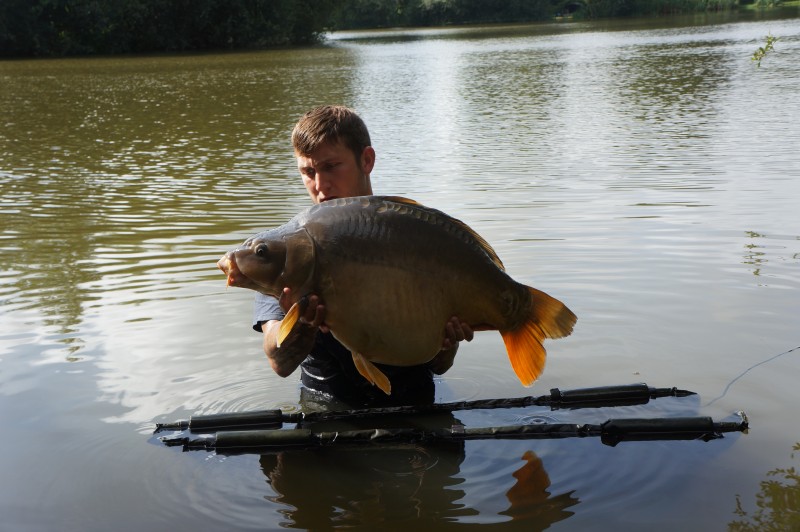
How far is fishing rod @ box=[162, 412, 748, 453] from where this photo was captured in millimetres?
3582

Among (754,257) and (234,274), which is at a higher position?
(234,274)

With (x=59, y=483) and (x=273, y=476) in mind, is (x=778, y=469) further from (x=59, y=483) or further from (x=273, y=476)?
(x=59, y=483)

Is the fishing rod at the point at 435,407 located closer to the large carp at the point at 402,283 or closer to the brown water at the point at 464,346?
the brown water at the point at 464,346

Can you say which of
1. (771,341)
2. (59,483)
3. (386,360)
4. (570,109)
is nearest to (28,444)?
(59,483)

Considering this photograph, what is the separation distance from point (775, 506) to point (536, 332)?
989mm

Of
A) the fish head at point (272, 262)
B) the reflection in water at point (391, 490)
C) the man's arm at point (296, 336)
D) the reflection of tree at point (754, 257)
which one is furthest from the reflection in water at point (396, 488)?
the reflection of tree at point (754, 257)

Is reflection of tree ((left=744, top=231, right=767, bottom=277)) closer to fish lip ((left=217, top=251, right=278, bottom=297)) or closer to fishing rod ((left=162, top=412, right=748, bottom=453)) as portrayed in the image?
fishing rod ((left=162, top=412, right=748, bottom=453))

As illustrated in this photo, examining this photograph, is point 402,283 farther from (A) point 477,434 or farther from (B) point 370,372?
(A) point 477,434

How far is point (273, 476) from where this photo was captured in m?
3.56

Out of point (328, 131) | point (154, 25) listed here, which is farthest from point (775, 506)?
point (154, 25)

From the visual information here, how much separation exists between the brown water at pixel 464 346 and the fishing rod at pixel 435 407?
67 millimetres

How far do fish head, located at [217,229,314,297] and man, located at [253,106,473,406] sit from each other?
1.74 feet

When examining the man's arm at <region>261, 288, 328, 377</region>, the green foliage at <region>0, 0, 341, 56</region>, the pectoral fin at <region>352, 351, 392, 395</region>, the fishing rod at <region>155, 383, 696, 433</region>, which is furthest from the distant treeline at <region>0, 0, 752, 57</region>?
the pectoral fin at <region>352, 351, 392, 395</region>

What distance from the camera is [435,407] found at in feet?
13.0
